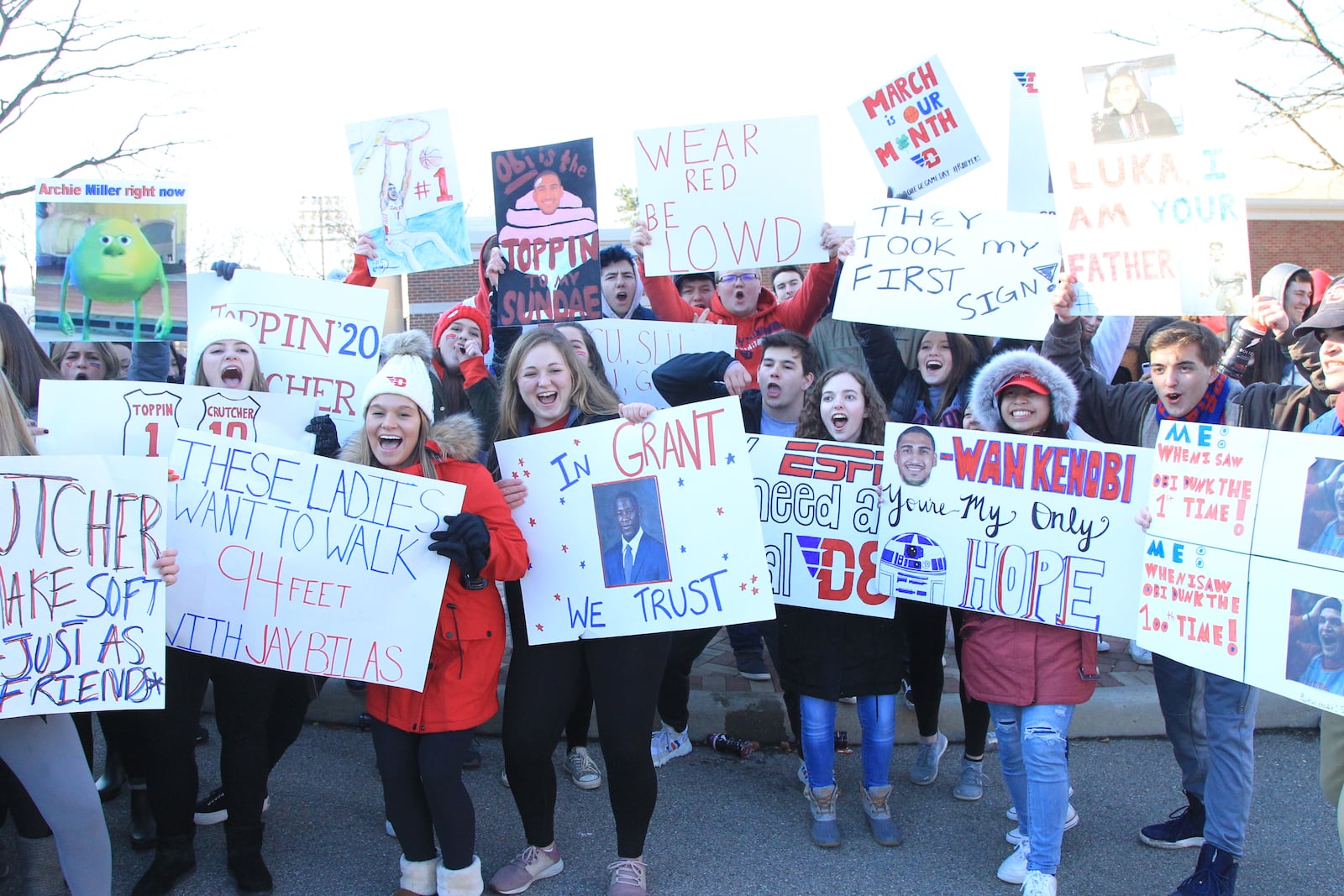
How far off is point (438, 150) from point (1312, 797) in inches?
199

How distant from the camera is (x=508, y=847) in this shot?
3770 millimetres

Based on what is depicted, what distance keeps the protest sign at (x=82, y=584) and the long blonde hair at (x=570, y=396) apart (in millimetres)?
1189

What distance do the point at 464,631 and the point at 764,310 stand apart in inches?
109

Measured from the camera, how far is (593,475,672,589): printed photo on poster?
3.47 metres

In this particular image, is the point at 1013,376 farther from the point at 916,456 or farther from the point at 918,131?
the point at 918,131

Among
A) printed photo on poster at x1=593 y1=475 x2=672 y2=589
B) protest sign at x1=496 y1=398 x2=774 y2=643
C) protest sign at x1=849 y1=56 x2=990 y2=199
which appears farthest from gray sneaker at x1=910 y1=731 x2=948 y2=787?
protest sign at x1=849 y1=56 x2=990 y2=199

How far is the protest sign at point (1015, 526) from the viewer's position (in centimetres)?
343

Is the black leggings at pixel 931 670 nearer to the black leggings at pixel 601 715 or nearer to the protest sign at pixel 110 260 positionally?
the black leggings at pixel 601 715

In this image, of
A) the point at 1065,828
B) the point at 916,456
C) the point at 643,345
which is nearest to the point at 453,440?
the point at 916,456

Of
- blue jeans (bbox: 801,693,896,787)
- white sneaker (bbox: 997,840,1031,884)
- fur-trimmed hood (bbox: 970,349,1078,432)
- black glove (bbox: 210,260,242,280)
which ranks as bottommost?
white sneaker (bbox: 997,840,1031,884)

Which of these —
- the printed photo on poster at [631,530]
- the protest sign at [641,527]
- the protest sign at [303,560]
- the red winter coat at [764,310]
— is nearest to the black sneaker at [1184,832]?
the protest sign at [641,527]

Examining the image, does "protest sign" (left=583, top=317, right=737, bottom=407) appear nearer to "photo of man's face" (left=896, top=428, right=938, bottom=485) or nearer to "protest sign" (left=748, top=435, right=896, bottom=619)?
"protest sign" (left=748, top=435, right=896, bottom=619)

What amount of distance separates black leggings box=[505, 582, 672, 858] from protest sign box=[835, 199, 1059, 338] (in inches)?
74.1

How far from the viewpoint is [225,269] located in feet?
14.5
